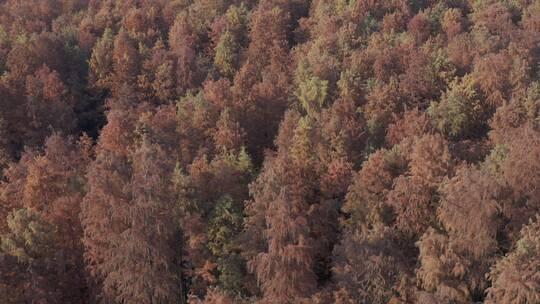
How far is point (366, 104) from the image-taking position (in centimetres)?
5719

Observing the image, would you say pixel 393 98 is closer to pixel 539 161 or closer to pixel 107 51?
pixel 539 161

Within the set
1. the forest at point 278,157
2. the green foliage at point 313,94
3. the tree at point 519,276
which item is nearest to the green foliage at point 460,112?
the forest at point 278,157

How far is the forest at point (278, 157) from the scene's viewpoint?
108 ft

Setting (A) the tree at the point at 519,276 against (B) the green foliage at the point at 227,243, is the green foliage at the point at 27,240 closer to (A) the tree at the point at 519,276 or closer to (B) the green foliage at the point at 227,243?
(B) the green foliage at the point at 227,243

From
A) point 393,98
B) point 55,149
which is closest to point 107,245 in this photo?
point 55,149

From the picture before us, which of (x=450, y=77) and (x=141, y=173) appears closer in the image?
(x=141, y=173)

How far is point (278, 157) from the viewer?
1887 inches

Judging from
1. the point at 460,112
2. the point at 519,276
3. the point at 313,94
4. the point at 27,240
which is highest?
the point at 27,240

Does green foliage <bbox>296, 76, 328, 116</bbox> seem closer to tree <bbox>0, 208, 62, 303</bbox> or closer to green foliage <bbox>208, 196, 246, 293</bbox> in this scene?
green foliage <bbox>208, 196, 246, 293</bbox>

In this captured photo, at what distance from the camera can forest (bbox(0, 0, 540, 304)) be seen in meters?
33.0

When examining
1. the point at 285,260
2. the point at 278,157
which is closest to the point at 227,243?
the point at 285,260

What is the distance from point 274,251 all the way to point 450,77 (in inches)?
1439

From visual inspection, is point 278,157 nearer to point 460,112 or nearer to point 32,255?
point 460,112

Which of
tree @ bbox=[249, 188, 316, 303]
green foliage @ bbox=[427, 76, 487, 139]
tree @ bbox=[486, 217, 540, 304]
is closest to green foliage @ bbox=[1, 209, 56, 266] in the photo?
tree @ bbox=[249, 188, 316, 303]
